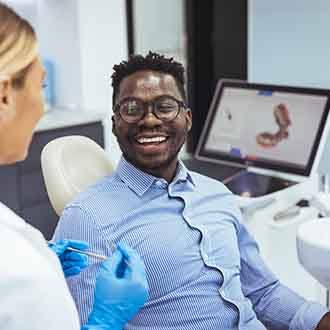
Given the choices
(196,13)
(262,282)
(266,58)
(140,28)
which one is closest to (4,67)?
(262,282)

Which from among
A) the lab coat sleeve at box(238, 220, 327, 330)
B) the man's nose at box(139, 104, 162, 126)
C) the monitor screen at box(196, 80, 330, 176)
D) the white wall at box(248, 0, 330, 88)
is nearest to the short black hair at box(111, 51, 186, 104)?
the man's nose at box(139, 104, 162, 126)

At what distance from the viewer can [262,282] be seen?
1654mm

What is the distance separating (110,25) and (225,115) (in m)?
1.27

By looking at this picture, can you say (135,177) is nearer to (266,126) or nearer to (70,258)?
(70,258)

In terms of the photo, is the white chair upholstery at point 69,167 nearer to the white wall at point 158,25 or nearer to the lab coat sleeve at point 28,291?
the lab coat sleeve at point 28,291

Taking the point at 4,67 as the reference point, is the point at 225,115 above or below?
below

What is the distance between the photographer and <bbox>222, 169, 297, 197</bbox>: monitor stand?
2.22 meters

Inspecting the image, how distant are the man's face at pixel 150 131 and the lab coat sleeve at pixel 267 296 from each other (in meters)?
0.30

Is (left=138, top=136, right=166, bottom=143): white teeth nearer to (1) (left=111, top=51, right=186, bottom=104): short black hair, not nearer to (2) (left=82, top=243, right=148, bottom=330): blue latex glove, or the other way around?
(1) (left=111, top=51, right=186, bottom=104): short black hair

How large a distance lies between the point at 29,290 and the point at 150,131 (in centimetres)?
73

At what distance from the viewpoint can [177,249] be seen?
4.80 feet

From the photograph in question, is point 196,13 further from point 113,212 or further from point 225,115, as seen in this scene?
point 113,212

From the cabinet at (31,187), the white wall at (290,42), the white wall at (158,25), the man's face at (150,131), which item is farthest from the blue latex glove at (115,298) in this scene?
the white wall at (158,25)

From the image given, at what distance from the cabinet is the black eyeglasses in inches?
59.4
